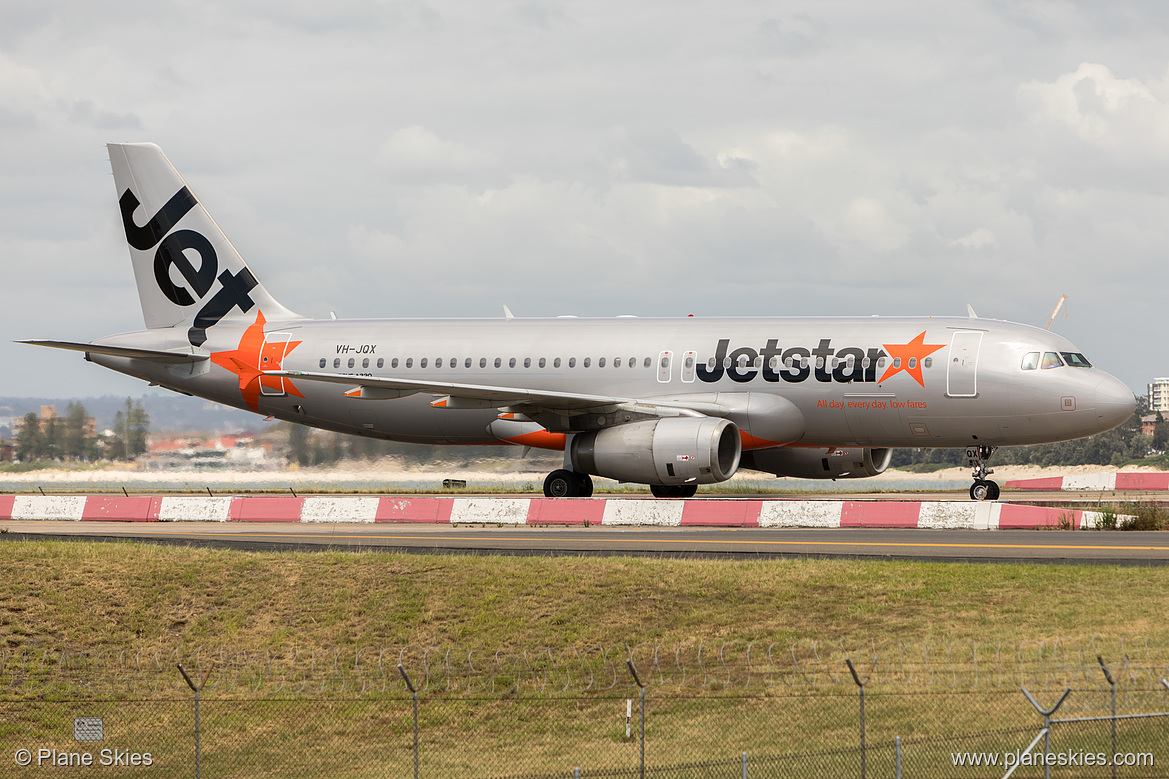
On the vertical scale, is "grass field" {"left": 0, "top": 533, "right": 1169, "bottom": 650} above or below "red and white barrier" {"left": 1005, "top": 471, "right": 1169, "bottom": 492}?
below

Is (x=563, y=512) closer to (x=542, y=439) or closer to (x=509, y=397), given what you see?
(x=509, y=397)

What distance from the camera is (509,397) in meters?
32.1

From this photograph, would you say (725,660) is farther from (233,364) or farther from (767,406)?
(233,364)

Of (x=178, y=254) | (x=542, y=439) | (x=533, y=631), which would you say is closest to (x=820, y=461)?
(x=542, y=439)

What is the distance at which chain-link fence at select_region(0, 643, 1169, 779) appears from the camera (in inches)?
548

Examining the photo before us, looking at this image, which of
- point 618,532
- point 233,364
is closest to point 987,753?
point 618,532

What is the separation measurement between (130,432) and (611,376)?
21.3 m

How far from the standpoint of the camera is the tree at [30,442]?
47.8 m

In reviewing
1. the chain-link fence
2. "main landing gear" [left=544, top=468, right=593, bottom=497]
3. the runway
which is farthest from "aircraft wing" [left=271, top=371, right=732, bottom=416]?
the chain-link fence

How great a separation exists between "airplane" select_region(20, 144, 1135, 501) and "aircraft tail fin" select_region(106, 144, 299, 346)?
0.04m

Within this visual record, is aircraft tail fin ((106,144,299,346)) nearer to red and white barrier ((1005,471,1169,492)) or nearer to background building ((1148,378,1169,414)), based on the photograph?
red and white barrier ((1005,471,1169,492))

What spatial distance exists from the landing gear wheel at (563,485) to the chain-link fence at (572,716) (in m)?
13.8

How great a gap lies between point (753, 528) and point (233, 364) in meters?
17.3

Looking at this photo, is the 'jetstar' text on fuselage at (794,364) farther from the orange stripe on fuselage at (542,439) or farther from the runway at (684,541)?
the runway at (684,541)
